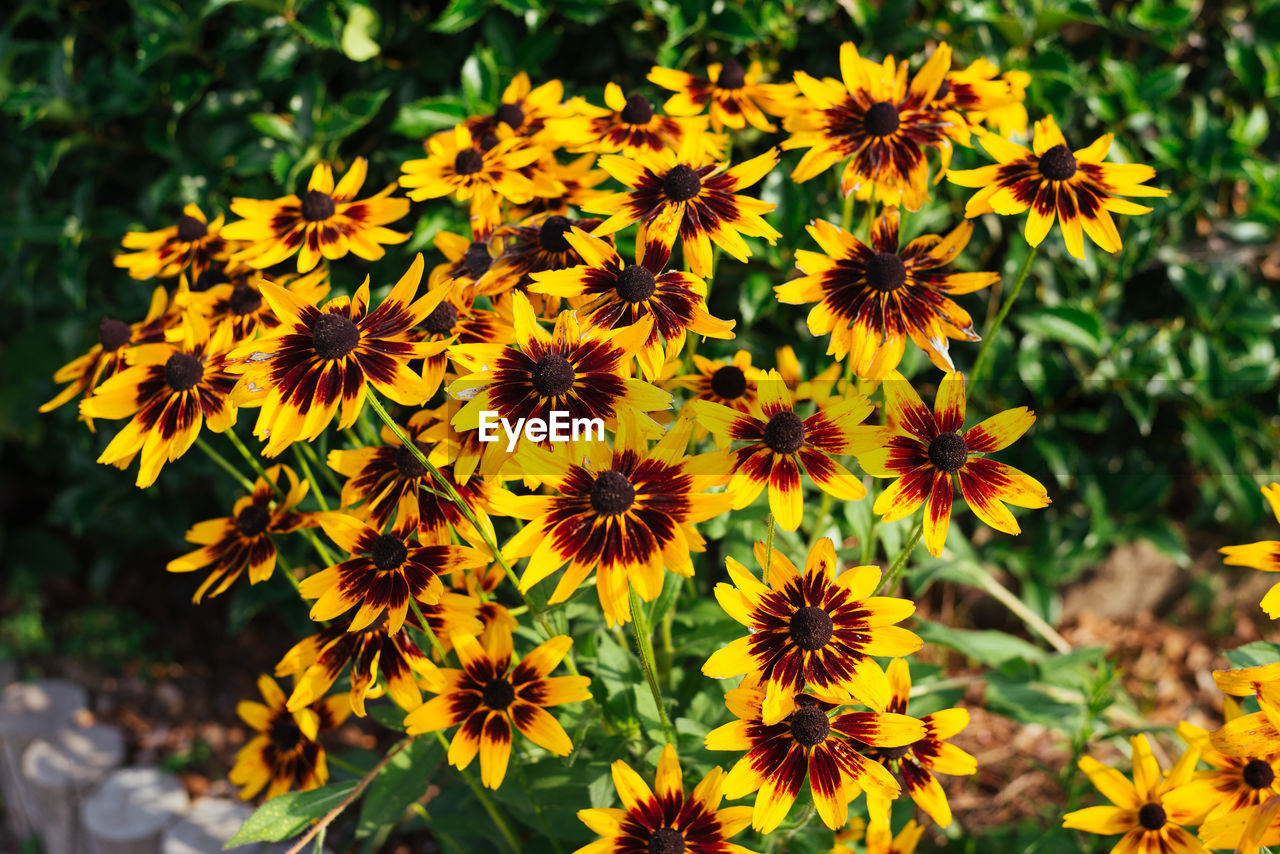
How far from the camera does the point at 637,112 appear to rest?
154 cm

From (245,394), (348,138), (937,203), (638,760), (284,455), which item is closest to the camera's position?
(245,394)

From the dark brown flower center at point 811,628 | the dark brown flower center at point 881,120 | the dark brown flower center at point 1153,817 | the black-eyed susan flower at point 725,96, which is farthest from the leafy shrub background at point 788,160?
the dark brown flower center at point 1153,817

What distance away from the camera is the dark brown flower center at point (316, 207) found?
147 centimetres

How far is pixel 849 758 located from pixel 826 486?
13.3 inches

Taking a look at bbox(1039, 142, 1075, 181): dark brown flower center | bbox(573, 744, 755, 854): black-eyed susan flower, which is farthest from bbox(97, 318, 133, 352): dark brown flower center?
bbox(1039, 142, 1075, 181): dark brown flower center

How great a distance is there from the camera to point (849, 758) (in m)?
1.13

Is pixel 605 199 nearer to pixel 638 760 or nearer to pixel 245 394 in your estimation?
pixel 245 394

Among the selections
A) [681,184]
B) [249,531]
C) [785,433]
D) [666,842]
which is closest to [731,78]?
[681,184]

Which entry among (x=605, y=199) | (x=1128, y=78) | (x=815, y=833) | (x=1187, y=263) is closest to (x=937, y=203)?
(x=1128, y=78)

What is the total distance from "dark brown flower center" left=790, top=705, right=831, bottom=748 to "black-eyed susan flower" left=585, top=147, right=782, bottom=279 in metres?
0.59

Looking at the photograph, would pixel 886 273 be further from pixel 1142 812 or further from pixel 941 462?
pixel 1142 812

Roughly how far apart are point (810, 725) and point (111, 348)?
1.20 meters

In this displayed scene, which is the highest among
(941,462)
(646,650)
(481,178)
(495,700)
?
(481,178)

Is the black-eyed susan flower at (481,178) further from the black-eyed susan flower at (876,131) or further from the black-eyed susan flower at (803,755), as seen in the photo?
the black-eyed susan flower at (803,755)
